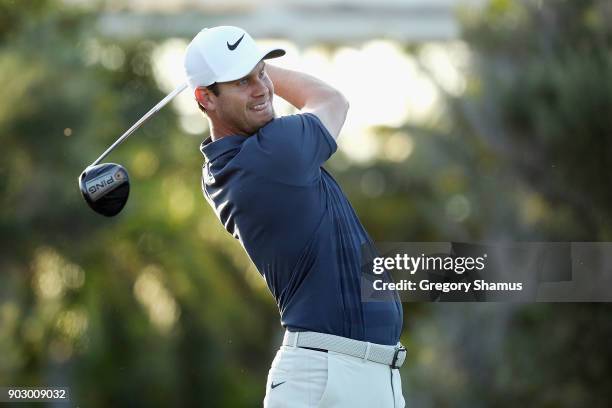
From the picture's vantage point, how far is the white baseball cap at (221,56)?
2650 millimetres

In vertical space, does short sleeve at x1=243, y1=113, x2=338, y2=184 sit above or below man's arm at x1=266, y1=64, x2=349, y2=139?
below

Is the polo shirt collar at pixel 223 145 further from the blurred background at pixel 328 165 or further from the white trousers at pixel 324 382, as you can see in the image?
the blurred background at pixel 328 165

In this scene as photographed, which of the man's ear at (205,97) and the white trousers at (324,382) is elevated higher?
the man's ear at (205,97)

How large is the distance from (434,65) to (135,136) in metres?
3.29

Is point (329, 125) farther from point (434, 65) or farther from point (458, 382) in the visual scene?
point (434, 65)

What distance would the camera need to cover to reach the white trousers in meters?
2.56

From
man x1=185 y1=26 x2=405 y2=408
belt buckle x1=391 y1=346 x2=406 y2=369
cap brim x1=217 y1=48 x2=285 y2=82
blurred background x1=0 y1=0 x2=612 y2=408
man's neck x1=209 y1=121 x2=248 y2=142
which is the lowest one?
belt buckle x1=391 y1=346 x2=406 y2=369

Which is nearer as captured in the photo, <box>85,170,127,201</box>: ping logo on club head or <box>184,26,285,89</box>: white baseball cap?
<box>184,26,285,89</box>: white baseball cap

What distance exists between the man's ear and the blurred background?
359 centimetres

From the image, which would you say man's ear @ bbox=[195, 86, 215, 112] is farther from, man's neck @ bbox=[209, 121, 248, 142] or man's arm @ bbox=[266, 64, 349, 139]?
man's arm @ bbox=[266, 64, 349, 139]

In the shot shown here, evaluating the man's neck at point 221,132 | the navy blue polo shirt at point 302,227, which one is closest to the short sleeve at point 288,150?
the navy blue polo shirt at point 302,227

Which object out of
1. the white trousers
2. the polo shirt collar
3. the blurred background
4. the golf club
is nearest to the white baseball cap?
the polo shirt collar
